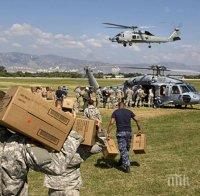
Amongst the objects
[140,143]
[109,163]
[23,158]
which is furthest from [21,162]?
[109,163]

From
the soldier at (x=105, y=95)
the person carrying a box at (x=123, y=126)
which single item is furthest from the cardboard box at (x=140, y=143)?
the soldier at (x=105, y=95)

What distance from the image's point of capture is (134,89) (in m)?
37.5

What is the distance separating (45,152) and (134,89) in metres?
32.0

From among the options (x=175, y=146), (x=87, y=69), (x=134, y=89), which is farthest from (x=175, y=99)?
(x=175, y=146)

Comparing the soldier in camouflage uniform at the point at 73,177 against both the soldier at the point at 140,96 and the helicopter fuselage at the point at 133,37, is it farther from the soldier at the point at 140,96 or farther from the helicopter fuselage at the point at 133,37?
the helicopter fuselage at the point at 133,37

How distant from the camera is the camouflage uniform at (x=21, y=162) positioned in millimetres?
5719

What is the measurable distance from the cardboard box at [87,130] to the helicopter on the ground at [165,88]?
94.5 feet

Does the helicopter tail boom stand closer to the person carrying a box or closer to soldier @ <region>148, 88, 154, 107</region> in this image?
soldier @ <region>148, 88, 154, 107</region>

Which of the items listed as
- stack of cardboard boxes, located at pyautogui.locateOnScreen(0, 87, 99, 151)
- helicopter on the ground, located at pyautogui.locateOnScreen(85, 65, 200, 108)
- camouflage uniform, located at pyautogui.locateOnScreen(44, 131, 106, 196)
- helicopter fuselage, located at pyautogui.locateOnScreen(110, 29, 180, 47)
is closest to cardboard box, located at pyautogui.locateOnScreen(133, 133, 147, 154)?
camouflage uniform, located at pyautogui.locateOnScreen(44, 131, 106, 196)

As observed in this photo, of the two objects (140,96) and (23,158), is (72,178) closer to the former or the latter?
(23,158)

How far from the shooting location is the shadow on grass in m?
15.0

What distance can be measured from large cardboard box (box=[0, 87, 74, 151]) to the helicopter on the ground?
98.2 feet

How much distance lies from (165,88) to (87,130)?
29990 mm

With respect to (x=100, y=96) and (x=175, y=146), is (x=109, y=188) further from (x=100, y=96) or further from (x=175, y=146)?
(x=100, y=96)
